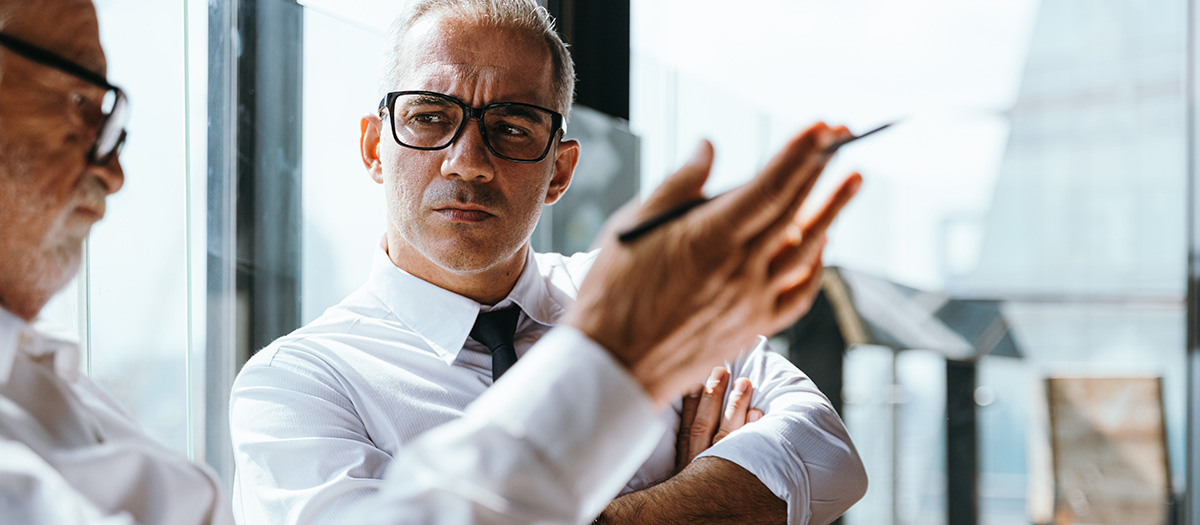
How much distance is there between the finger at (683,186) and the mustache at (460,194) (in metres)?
0.72

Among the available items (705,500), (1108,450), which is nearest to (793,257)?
(705,500)

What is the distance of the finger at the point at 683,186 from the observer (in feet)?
2.12

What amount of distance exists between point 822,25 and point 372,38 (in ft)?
7.22

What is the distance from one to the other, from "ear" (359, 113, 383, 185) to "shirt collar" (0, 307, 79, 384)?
0.83 m

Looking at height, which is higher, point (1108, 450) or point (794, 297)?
point (794, 297)

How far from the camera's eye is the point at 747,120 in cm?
330

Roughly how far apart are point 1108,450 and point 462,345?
3105mm

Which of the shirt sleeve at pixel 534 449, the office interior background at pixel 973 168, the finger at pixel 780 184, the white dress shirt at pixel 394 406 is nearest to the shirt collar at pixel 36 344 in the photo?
the shirt sleeve at pixel 534 449

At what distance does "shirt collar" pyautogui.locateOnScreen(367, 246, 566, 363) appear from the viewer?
1.41 m

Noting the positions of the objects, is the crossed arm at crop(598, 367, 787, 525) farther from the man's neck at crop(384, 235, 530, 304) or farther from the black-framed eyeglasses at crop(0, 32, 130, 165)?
the black-framed eyeglasses at crop(0, 32, 130, 165)

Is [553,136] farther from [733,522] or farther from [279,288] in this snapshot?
[733,522]

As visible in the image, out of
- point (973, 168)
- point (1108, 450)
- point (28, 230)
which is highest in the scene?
point (28, 230)

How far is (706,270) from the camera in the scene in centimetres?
62

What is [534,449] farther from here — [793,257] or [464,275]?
[464,275]
